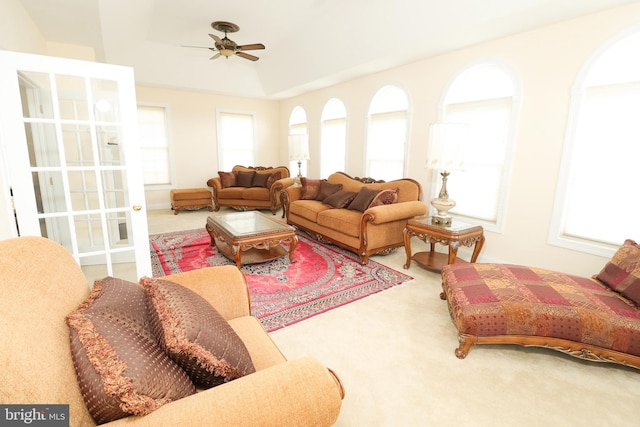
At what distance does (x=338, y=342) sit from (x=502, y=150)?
2884mm

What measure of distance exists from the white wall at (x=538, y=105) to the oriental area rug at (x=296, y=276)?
1.37 meters

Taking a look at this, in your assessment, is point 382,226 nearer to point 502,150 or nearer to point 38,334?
point 502,150

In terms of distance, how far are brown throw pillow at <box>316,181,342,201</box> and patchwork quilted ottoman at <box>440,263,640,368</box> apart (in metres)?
2.82

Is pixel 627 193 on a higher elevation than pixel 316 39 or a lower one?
lower

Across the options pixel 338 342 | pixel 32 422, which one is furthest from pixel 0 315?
pixel 338 342

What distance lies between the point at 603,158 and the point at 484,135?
3.71 ft

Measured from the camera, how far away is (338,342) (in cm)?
217

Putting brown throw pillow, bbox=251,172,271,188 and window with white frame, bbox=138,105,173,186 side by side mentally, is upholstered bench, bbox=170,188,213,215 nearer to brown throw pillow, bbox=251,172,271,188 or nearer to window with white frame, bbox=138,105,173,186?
window with white frame, bbox=138,105,173,186

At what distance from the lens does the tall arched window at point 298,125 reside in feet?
22.7

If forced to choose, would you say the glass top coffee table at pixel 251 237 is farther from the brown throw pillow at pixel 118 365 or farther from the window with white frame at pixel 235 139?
the window with white frame at pixel 235 139

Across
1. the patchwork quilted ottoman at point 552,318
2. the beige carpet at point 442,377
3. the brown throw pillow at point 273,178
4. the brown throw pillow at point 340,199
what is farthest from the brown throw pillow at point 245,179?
the patchwork quilted ottoman at point 552,318

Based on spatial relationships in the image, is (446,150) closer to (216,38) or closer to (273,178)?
(216,38)

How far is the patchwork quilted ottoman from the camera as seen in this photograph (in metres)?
1.83

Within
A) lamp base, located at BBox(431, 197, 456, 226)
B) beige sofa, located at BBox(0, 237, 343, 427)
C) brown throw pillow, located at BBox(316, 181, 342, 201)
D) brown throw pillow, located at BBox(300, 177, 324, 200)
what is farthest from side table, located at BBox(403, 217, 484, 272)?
beige sofa, located at BBox(0, 237, 343, 427)
